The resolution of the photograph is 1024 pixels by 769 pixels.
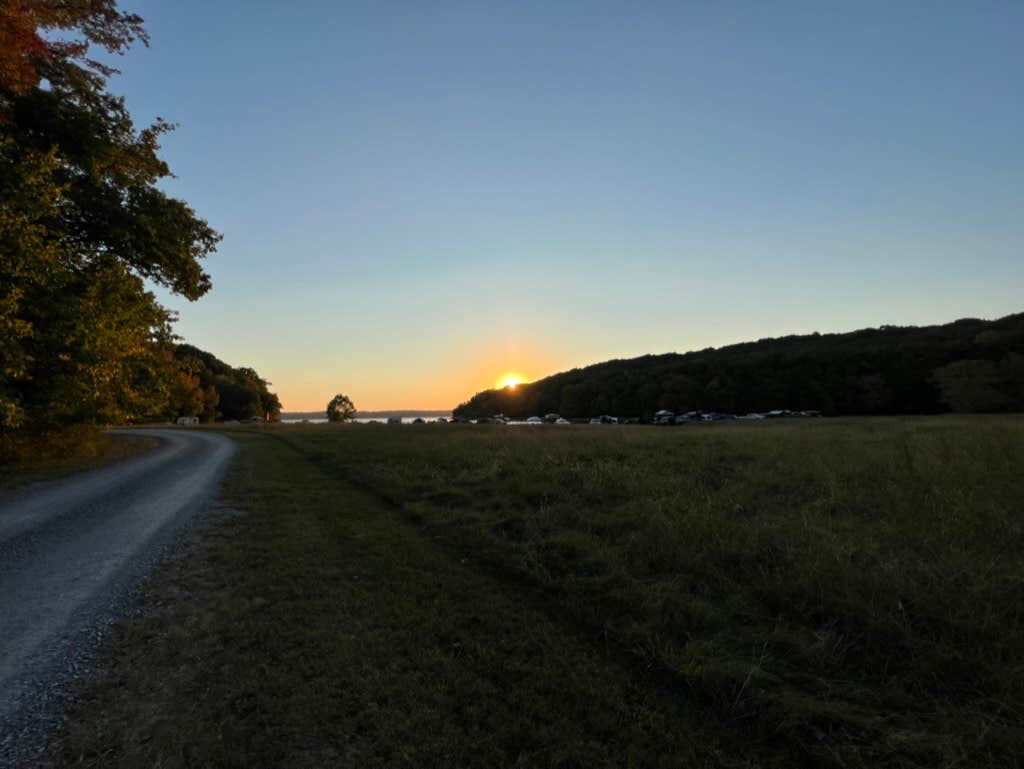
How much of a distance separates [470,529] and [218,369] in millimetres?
147145

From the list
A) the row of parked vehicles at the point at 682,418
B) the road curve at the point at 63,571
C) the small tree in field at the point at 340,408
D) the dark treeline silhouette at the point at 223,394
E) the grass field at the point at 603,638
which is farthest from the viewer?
the small tree in field at the point at 340,408

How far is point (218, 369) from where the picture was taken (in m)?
131

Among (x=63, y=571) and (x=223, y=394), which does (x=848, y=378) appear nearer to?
(x=63, y=571)

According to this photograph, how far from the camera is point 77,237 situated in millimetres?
18203

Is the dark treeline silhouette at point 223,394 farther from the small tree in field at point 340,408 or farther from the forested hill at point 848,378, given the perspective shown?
the forested hill at point 848,378

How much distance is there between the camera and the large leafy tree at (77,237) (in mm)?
13094

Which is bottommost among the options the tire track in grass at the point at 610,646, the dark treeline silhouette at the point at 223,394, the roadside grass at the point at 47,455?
the tire track in grass at the point at 610,646

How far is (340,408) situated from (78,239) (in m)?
129

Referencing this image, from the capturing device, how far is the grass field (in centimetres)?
324

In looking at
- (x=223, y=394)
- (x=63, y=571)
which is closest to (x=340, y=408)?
(x=223, y=394)

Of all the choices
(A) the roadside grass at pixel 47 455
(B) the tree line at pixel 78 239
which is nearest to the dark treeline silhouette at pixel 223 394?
(A) the roadside grass at pixel 47 455

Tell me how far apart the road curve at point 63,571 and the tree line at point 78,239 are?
13.1 feet

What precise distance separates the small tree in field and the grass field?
458 feet

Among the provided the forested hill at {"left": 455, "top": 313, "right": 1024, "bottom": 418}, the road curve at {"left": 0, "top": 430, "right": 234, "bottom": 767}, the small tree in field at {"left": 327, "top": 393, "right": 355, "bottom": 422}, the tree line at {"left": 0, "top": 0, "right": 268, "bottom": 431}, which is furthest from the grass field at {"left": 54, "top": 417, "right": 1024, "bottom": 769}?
the small tree in field at {"left": 327, "top": 393, "right": 355, "bottom": 422}
